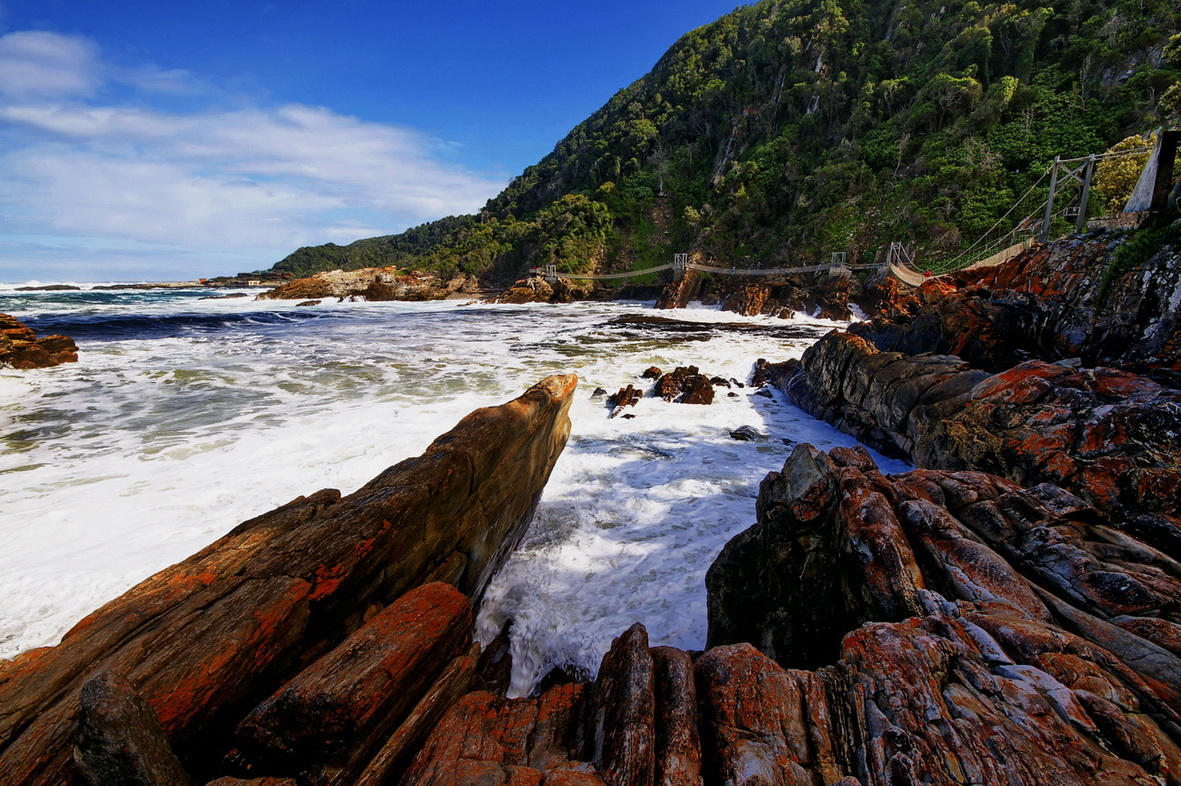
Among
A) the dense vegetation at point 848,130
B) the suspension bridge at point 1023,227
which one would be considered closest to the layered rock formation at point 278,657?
the suspension bridge at point 1023,227

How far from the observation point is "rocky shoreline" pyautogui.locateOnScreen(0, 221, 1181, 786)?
2094 mm

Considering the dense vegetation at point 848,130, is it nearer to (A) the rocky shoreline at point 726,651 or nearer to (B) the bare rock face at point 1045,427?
(B) the bare rock face at point 1045,427

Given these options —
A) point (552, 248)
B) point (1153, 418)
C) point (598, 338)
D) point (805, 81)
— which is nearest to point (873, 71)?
point (805, 81)

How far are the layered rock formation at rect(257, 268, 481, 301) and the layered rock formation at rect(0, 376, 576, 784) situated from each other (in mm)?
56803

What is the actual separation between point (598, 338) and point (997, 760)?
2205 centimetres

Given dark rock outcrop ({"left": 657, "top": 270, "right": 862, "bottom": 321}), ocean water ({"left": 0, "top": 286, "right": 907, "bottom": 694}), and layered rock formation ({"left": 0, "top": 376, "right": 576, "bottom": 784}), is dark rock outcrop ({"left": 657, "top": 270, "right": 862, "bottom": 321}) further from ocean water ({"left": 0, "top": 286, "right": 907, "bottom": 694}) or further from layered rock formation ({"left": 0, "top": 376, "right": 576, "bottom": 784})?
layered rock formation ({"left": 0, "top": 376, "right": 576, "bottom": 784})

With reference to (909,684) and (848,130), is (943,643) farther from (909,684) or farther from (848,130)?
(848,130)

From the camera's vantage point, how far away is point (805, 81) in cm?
4953

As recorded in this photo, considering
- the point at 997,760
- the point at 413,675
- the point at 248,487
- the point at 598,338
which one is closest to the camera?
the point at 997,760

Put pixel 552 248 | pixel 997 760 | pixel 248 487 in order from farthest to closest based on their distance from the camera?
pixel 552 248 < pixel 248 487 < pixel 997 760

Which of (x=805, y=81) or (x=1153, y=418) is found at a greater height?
(x=805, y=81)

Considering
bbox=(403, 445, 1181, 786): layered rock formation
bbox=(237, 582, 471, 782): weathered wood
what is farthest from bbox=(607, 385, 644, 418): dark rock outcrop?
bbox=(237, 582, 471, 782): weathered wood

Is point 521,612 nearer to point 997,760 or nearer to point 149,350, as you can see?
point 997,760

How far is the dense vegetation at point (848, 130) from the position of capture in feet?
95.8
